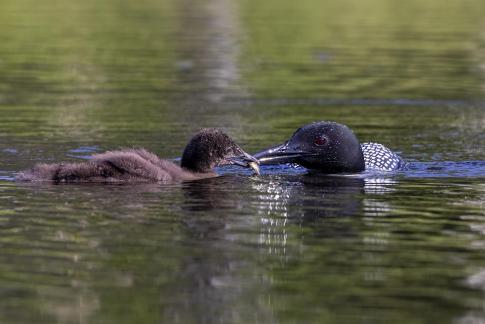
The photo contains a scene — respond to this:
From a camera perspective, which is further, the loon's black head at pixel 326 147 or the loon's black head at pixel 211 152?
the loon's black head at pixel 326 147

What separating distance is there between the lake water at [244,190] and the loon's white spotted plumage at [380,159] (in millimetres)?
248

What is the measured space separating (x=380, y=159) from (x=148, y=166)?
8.04 feet

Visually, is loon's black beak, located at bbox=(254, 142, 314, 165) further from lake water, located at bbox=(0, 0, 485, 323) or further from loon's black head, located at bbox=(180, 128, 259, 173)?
loon's black head, located at bbox=(180, 128, 259, 173)

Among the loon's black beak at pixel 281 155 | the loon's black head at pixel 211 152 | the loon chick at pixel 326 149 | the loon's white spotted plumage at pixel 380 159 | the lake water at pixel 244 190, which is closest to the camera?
the lake water at pixel 244 190

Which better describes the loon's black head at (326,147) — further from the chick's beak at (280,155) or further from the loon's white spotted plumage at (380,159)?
the loon's white spotted plumage at (380,159)

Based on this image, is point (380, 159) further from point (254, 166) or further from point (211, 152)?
point (211, 152)

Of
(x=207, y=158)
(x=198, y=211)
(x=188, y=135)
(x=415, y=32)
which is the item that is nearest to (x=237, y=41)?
(x=415, y=32)

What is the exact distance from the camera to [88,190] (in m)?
9.07

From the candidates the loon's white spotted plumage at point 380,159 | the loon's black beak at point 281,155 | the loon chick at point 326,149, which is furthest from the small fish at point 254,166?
the loon's white spotted plumage at point 380,159

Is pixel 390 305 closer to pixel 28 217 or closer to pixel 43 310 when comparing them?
pixel 43 310

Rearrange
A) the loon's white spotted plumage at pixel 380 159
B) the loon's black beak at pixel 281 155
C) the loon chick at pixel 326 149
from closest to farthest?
1. the loon's black beak at pixel 281 155
2. the loon chick at pixel 326 149
3. the loon's white spotted plumage at pixel 380 159

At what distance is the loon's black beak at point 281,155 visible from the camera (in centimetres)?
1056

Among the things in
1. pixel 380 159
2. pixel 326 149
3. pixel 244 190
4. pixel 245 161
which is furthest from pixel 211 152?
pixel 380 159

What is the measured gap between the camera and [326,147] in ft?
35.2
